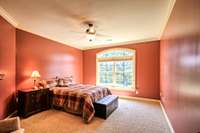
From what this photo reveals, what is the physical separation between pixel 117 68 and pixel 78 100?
3.11 meters

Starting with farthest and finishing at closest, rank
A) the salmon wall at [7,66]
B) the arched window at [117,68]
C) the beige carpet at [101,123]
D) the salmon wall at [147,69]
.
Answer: the arched window at [117,68], the salmon wall at [147,69], the salmon wall at [7,66], the beige carpet at [101,123]

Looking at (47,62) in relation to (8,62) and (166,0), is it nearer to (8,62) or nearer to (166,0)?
(8,62)

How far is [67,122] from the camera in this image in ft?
9.64

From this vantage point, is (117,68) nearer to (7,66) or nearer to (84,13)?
(84,13)

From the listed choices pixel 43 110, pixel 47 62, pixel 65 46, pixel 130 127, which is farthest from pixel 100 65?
pixel 130 127

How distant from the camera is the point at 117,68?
19.2 feet

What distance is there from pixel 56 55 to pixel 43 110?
2.41 metres

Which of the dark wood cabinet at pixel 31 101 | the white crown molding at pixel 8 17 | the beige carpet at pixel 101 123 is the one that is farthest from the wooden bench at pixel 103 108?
the white crown molding at pixel 8 17

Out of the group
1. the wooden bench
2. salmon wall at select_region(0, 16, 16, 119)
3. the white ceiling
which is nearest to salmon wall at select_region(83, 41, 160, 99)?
the white ceiling

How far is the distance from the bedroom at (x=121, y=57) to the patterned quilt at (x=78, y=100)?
141mm

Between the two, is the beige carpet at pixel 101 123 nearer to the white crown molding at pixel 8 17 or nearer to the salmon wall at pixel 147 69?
the salmon wall at pixel 147 69

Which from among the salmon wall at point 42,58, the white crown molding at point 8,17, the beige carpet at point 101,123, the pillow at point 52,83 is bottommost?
the beige carpet at point 101,123

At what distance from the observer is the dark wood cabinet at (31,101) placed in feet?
10.4

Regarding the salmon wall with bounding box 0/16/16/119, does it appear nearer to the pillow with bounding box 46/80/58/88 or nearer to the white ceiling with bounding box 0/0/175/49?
the white ceiling with bounding box 0/0/175/49
